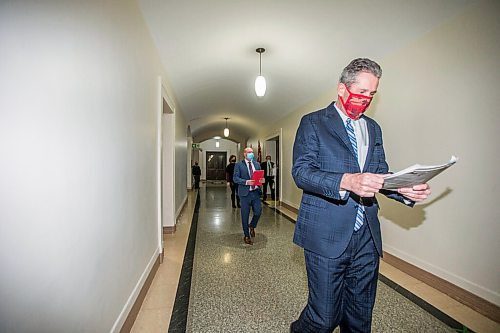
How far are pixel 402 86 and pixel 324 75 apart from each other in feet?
4.51

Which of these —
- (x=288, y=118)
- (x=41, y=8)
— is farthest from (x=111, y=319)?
(x=288, y=118)

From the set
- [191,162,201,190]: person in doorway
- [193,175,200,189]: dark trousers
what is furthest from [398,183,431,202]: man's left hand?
Result: [193,175,200,189]: dark trousers

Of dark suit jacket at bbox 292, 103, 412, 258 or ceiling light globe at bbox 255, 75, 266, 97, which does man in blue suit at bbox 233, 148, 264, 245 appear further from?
dark suit jacket at bbox 292, 103, 412, 258

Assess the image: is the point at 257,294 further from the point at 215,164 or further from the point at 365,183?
the point at 215,164

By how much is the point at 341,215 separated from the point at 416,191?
31 centimetres

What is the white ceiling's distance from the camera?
8.41 ft

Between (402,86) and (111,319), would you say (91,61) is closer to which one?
(111,319)

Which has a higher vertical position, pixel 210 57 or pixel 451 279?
pixel 210 57

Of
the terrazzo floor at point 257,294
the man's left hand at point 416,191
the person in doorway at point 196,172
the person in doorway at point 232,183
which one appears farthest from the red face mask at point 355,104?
the person in doorway at point 196,172

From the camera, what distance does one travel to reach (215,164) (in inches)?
831

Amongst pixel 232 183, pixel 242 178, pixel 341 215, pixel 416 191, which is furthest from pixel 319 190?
pixel 232 183

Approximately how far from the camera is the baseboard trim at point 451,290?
7.32 feet

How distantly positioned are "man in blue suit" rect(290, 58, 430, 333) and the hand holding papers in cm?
9

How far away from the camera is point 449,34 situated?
264cm
